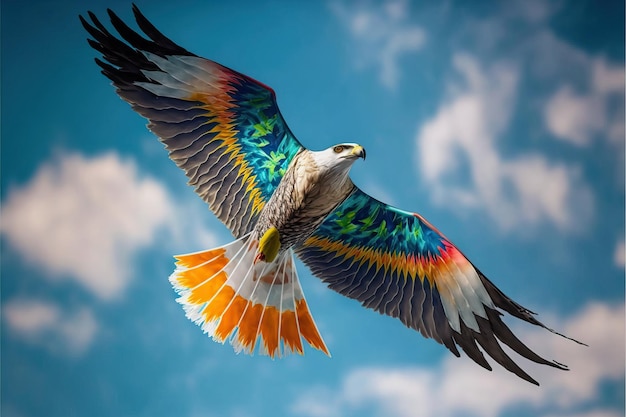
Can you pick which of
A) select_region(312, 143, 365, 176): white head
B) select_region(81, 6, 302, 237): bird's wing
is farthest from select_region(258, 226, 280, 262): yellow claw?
select_region(312, 143, 365, 176): white head

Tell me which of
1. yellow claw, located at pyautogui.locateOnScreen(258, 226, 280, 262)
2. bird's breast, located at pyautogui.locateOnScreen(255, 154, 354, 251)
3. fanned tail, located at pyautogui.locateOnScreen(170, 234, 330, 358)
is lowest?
fanned tail, located at pyautogui.locateOnScreen(170, 234, 330, 358)

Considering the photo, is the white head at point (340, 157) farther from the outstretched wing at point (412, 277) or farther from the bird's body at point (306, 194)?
the outstretched wing at point (412, 277)

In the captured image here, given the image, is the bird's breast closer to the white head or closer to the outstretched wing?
the white head

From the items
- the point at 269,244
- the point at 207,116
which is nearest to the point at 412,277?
the point at 269,244

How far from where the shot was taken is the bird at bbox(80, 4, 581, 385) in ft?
18.7

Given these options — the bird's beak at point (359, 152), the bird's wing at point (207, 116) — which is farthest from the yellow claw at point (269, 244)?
the bird's beak at point (359, 152)

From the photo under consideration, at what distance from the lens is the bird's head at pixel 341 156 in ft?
18.0

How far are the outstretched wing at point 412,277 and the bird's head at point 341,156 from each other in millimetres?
567

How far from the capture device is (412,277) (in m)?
6.58

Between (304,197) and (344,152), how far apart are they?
0.53 meters

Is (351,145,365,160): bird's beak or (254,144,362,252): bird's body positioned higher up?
(351,145,365,160): bird's beak

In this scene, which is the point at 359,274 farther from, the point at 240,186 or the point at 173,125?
the point at 173,125

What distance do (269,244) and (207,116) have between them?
126cm

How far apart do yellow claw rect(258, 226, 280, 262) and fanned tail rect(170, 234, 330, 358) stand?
0.13 metres
